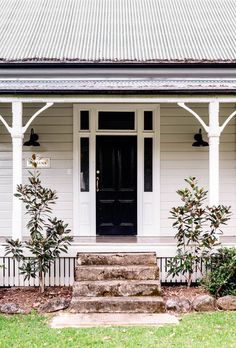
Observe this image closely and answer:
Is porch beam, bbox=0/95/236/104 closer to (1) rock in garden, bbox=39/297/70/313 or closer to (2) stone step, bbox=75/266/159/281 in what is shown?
(2) stone step, bbox=75/266/159/281

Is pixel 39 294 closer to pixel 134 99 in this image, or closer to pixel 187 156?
pixel 134 99

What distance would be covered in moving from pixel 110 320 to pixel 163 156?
4.16 metres

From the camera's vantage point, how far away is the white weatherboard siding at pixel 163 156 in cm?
934

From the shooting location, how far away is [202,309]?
655 cm

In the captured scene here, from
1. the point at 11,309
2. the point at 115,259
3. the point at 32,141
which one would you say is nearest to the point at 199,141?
the point at 115,259

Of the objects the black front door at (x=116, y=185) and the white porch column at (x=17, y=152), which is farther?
the black front door at (x=116, y=185)

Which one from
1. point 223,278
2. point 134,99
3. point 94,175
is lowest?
point 223,278

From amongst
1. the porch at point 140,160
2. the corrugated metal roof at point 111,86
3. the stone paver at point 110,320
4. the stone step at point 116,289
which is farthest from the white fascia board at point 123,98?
the stone paver at point 110,320

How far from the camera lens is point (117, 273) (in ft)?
23.7

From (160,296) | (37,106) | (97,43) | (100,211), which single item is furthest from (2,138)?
(160,296)

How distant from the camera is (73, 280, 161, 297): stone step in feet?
22.4

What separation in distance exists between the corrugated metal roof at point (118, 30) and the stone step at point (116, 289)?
16.5 feet

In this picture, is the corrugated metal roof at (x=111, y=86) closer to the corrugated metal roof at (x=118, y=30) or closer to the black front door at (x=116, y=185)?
the black front door at (x=116, y=185)

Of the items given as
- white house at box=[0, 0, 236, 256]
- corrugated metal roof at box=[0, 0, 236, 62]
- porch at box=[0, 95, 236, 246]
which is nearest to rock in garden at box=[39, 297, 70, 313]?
white house at box=[0, 0, 236, 256]
